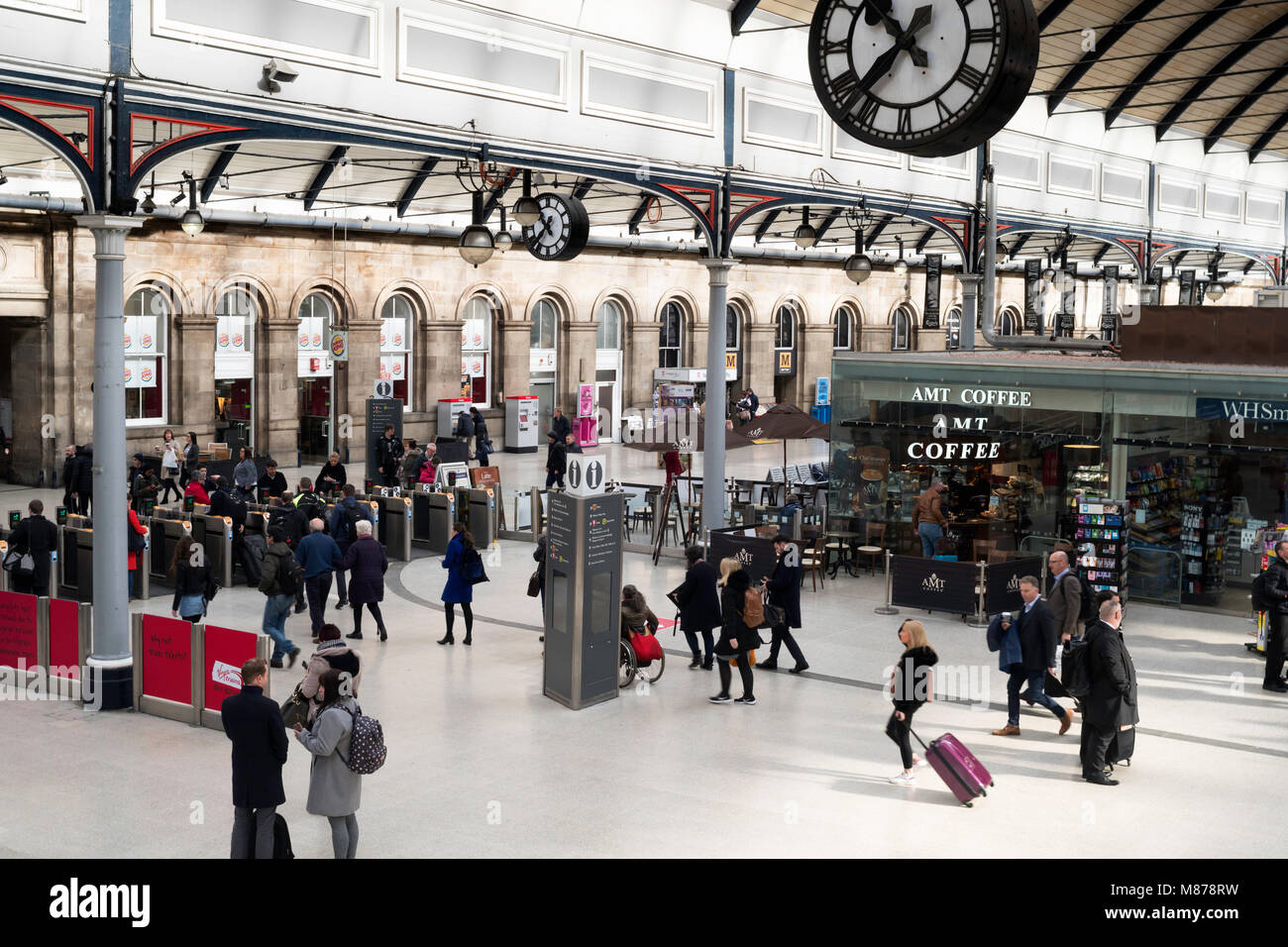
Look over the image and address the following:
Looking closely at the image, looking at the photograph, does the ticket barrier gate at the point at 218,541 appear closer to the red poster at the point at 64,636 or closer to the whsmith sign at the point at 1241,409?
the red poster at the point at 64,636

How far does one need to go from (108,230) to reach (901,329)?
127ft

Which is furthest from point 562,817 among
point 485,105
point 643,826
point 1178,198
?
point 1178,198

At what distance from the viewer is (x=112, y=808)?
29.7ft

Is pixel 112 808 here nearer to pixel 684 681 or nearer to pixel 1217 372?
pixel 684 681

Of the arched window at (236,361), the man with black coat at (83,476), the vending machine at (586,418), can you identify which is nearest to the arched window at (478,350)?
the vending machine at (586,418)

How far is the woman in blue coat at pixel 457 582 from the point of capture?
13.7 metres

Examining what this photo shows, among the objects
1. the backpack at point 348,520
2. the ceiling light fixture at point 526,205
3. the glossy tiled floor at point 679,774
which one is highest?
the ceiling light fixture at point 526,205

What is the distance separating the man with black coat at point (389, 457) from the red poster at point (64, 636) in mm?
12466

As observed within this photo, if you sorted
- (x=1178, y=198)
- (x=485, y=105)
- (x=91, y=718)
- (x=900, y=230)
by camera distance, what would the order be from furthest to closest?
1. (x=900, y=230)
2. (x=1178, y=198)
3. (x=485, y=105)
4. (x=91, y=718)

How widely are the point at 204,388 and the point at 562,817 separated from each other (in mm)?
21301

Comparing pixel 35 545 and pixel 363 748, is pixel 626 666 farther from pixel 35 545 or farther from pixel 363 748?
pixel 35 545

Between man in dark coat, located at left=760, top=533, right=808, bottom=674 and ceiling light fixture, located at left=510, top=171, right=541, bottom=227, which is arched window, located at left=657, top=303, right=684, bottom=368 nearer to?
ceiling light fixture, located at left=510, top=171, right=541, bottom=227
